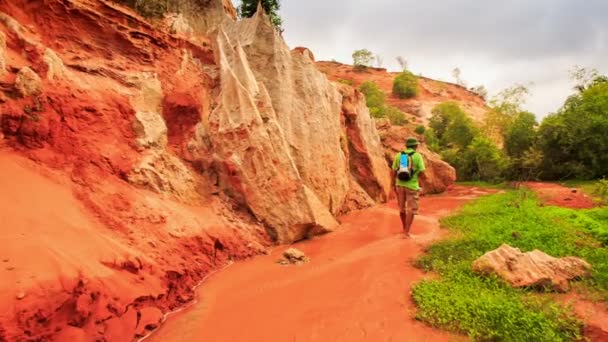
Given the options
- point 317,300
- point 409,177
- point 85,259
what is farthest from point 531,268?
point 85,259

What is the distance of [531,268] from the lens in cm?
382

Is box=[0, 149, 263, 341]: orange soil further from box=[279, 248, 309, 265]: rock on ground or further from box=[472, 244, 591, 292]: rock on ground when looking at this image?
box=[472, 244, 591, 292]: rock on ground

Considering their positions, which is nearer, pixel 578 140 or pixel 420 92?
pixel 578 140

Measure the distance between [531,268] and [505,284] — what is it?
391 mm

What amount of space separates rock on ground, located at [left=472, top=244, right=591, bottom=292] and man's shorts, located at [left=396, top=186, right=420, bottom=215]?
7.22 feet

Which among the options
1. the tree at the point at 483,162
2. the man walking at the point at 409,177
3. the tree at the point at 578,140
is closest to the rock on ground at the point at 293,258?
the man walking at the point at 409,177

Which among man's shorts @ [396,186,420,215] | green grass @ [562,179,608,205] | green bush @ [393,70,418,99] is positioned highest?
green bush @ [393,70,418,99]

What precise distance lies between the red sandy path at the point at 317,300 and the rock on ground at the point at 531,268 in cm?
83

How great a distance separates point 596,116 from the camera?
15805mm

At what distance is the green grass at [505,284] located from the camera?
9.55 feet

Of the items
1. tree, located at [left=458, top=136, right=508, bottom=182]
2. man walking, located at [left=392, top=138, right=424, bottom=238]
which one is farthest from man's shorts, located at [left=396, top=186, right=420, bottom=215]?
tree, located at [left=458, top=136, right=508, bottom=182]

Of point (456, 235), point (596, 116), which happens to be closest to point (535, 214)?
point (456, 235)

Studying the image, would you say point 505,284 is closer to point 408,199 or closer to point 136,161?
point 408,199

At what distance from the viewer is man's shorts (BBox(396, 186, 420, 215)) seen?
638 centimetres
